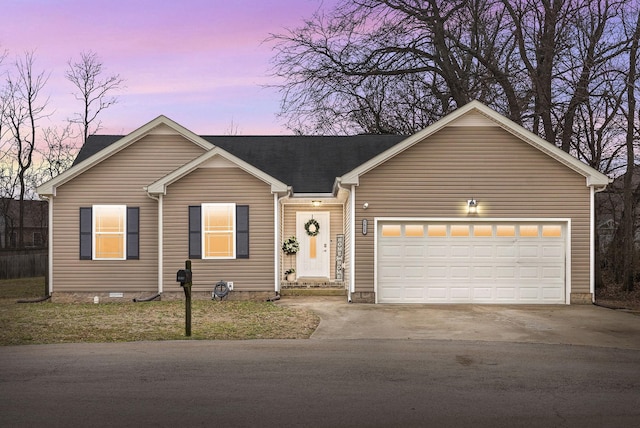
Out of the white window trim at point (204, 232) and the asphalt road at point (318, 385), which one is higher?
the white window trim at point (204, 232)

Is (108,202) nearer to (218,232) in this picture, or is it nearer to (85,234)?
(85,234)

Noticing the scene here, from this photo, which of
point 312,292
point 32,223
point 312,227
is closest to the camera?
point 312,292

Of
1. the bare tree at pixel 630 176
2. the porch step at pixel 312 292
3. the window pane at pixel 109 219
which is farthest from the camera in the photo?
A: the bare tree at pixel 630 176

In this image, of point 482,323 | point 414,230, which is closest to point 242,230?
point 414,230

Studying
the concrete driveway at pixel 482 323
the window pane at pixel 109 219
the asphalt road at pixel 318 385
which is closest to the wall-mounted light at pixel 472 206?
the concrete driveway at pixel 482 323

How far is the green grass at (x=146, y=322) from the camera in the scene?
490 inches

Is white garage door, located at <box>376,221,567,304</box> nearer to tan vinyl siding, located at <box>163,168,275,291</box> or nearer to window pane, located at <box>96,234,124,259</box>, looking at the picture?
tan vinyl siding, located at <box>163,168,275,291</box>

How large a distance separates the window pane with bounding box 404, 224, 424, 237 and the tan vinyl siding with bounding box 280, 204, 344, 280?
4182 mm

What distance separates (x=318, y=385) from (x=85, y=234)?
44.9ft

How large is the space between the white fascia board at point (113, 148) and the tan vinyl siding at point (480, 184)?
5743mm

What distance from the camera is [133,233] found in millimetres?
19984

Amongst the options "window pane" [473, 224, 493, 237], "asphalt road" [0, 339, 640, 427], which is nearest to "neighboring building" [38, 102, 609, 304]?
"window pane" [473, 224, 493, 237]

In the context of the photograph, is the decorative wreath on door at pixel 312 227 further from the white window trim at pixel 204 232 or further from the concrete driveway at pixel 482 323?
the concrete driveway at pixel 482 323

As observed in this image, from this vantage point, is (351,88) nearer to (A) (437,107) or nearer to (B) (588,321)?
(A) (437,107)
